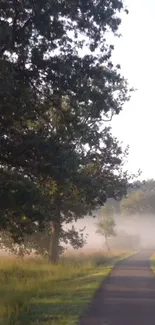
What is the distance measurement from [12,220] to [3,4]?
8.42 metres

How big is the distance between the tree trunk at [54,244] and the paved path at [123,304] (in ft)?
38.1

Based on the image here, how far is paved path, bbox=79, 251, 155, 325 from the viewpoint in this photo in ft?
45.6

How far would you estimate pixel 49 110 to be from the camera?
19.4m

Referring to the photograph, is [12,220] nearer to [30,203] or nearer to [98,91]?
[30,203]

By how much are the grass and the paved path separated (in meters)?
0.42

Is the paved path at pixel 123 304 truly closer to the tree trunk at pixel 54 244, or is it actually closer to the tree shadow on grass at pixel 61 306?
the tree shadow on grass at pixel 61 306

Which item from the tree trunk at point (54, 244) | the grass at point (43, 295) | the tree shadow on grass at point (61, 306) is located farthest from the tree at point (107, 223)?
the tree shadow on grass at point (61, 306)

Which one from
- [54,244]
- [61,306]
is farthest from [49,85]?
[54,244]

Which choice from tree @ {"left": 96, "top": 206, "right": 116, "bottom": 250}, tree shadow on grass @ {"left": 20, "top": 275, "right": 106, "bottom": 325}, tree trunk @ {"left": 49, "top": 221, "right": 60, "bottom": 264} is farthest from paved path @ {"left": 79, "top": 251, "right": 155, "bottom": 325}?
tree @ {"left": 96, "top": 206, "right": 116, "bottom": 250}

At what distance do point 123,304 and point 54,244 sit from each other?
67.6 feet

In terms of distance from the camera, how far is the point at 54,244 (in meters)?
37.6

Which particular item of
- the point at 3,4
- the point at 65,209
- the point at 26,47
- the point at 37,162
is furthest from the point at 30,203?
the point at 65,209

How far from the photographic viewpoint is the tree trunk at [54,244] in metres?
36.9

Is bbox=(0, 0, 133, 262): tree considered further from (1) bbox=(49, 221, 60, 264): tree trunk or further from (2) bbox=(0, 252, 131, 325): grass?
(1) bbox=(49, 221, 60, 264): tree trunk
